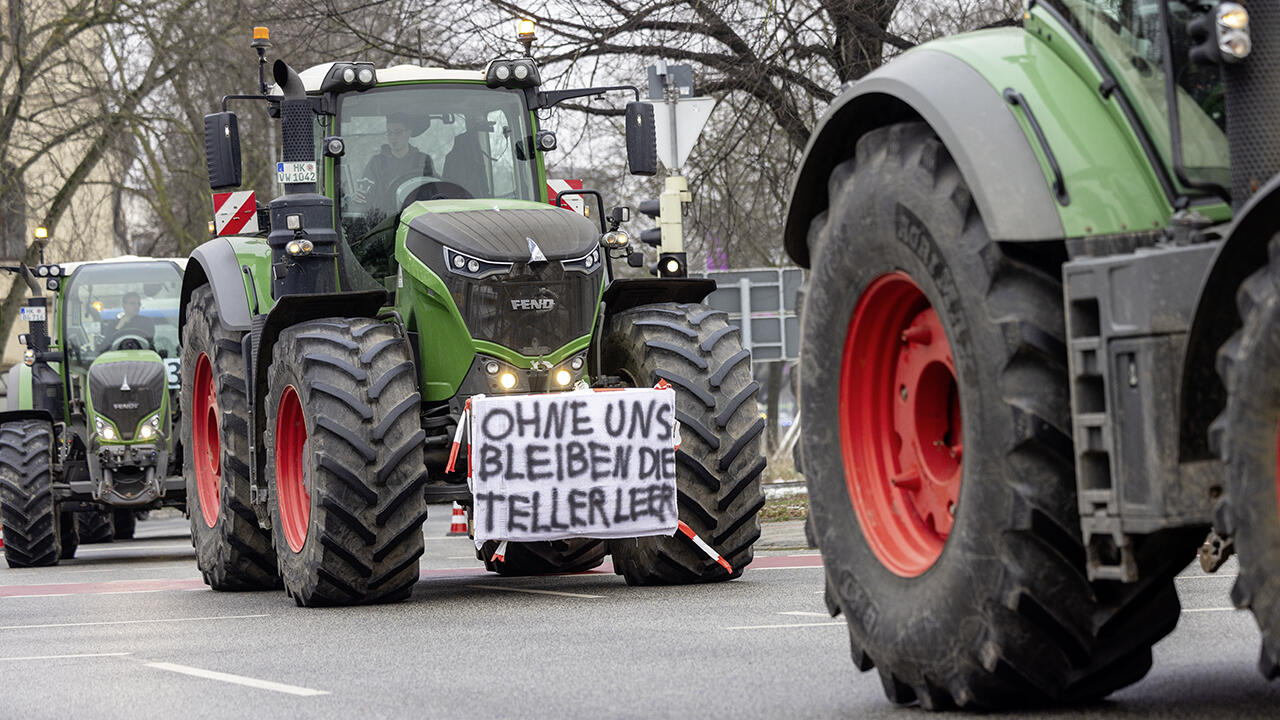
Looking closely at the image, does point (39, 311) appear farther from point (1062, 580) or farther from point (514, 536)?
point (1062, 580)

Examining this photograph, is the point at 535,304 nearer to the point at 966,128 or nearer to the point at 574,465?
Answer: the point at 574,465

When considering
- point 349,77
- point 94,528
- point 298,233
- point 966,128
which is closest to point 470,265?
point 298,233

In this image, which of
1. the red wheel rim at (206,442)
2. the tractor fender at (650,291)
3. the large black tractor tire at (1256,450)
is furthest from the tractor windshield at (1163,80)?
the red wheel rim at (206,442)

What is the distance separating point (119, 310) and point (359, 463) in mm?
10502

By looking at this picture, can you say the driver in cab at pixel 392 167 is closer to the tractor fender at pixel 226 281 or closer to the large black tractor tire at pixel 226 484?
the tractor fender at pixel 226 281

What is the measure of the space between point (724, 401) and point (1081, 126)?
20.3 feet

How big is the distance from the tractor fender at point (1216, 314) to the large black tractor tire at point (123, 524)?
68.9ft

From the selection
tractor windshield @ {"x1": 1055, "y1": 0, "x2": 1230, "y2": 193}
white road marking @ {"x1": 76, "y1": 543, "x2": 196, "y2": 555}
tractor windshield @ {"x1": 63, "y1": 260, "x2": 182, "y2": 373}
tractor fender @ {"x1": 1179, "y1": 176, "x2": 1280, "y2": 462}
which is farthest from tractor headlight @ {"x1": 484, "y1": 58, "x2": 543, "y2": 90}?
white road marking @ {"x1": 76, "y1": 543, "x2": 196, "y2": 555}

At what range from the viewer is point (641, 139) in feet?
40.6

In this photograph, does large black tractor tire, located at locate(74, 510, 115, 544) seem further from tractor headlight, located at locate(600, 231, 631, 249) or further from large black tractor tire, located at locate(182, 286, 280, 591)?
tractor headlight, located at locate(600, 231, 631, 249)

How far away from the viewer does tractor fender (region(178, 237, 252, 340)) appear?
12.9m

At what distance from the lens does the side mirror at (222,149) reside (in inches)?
468

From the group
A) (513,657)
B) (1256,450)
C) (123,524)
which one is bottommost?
(123,524)

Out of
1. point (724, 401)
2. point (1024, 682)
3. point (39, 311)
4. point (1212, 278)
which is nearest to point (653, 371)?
point (724, 401)
